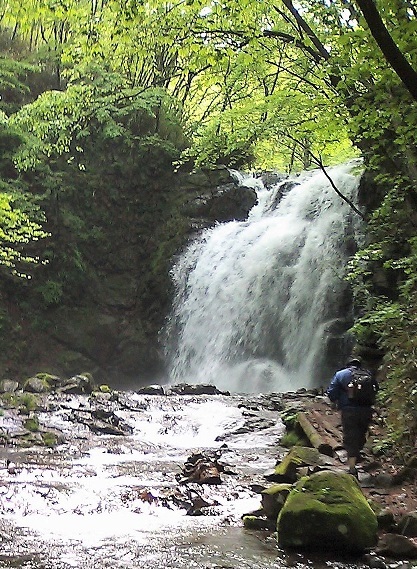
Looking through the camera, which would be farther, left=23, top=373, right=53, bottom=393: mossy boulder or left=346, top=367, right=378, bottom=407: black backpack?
left=23, top=373, right=53, bottom=393: mossy boulder

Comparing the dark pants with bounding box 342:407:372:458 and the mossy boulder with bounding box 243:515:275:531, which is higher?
the dark pants with bounding box 342:407:372:458

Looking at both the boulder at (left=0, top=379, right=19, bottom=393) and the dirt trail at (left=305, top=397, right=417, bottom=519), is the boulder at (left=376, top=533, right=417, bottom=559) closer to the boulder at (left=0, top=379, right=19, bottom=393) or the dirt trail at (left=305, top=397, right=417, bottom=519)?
the dirt trail at (left=305, top=397, right=417, bottom=519)

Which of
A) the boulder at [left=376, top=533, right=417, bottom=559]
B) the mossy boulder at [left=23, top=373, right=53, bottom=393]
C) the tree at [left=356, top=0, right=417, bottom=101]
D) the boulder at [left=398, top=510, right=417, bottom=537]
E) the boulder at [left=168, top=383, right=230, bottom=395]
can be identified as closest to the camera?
the tree at [left=356, top=0, right=417, bottom=101]

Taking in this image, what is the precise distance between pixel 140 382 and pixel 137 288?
11.7ft

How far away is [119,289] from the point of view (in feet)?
70.0

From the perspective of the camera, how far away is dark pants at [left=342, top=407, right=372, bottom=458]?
6.59 metres

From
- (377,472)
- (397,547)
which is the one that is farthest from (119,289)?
(397,547)

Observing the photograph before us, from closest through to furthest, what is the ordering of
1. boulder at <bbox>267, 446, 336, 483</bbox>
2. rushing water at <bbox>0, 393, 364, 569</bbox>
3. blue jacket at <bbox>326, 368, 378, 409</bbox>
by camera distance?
rushing water at <bbox>0, 393, 364, 569</bbox> → boulder at <bbox>267, 446, 336, 483</bbox> → blue jacket at <bbox>326, 368, 378, 409</bbox>

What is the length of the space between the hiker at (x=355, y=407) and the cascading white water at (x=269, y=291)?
811 cm

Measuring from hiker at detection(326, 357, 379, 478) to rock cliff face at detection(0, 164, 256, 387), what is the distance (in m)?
13.9

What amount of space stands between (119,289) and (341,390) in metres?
15.4

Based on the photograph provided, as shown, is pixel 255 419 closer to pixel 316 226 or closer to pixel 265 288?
pixel 265 288

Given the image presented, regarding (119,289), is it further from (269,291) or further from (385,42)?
(385,42)

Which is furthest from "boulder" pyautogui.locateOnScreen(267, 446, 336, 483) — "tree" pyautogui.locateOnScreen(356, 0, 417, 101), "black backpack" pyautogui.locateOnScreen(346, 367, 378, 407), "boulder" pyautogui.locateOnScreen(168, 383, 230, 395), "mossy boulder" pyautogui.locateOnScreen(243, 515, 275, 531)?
"boulder" pyautogui.locateOnScreen(168, 383, 230, 395)
